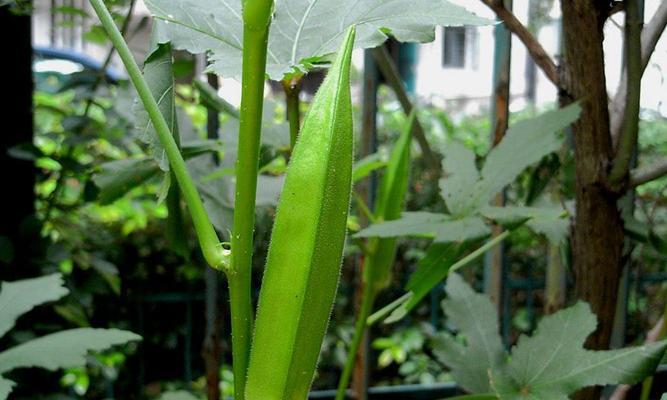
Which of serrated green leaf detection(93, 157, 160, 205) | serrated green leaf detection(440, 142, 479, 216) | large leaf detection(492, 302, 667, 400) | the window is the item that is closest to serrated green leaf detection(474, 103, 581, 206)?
serrated green leaf detection(440, 142, 479, 216)

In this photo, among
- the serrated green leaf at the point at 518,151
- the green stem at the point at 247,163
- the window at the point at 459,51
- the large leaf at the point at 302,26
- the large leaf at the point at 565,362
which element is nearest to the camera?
the green stem at the point at 247,163

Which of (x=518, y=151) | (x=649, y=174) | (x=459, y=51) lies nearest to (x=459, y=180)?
(x=518, y=151)

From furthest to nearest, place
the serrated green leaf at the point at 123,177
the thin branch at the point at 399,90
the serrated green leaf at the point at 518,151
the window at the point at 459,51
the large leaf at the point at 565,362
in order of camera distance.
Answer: the window at the point at 459,51 → the thin branch at the point at 399,90 → the serrated green leaf at the point at 123,177 → the serrated green leaf at the point at 518,151 → the large leaf at the point at 565,362

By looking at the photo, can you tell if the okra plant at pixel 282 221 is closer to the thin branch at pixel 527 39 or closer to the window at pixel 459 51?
the thin branch at pixel 527 39

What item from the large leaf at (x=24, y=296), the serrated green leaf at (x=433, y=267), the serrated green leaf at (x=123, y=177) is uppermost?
the serrated green leaf at (x=123, y=177)

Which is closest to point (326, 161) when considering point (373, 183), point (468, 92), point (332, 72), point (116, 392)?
point (332, 72)

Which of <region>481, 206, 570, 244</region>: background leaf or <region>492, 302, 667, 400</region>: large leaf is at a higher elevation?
<region>481, 206, 570, 244</region>: background leaf

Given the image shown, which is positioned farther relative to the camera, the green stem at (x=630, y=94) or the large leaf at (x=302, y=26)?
the green stem at (x=630, y=94)

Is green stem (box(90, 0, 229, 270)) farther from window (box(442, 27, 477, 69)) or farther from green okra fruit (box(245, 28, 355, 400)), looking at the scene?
window (box(442, 27, 477, 69))

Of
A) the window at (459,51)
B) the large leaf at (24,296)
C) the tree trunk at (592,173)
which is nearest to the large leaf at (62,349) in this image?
the large leaf at (24,296)
